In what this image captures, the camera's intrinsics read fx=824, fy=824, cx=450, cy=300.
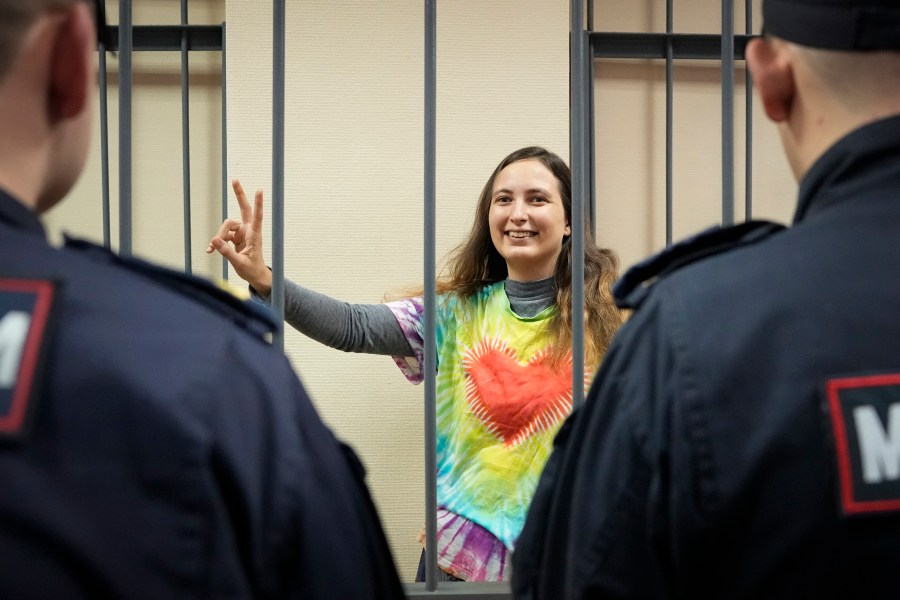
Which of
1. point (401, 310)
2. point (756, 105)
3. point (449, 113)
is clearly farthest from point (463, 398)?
point (756, 105)

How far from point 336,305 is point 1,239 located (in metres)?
1.16

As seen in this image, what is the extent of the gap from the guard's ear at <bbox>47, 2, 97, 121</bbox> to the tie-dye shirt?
1.14 meters

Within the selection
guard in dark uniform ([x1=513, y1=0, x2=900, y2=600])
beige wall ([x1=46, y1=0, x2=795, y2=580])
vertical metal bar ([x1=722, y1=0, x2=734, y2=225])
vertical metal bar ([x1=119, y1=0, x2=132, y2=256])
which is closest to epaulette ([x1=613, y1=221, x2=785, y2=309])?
guard in dark uniform ([x1=513, y1=0, x2=900, y2=600])

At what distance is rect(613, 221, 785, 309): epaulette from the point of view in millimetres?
649

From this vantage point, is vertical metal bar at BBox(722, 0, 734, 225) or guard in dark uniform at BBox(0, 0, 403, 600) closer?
guard in dark uniform at BBox(0, 0, 403, 600)

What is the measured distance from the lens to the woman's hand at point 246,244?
1318 millimetres

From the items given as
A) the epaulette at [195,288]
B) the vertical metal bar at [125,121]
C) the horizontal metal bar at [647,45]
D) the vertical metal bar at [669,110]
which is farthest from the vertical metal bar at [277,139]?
the horizontal metal bar at [647,45]

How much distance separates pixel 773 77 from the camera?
635 mm

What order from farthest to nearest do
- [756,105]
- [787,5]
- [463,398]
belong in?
[756,105] → [463,398] → [787,5]

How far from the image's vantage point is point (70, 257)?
20.4 inches

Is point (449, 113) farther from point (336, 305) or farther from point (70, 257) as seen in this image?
point (70, 257)

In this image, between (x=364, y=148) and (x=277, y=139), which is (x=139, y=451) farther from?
(x=364, y=148)

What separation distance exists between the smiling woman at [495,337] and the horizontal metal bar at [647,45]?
69 cm

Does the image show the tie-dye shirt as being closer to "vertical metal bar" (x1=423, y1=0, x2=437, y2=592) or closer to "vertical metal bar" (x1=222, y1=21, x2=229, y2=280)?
"vertical metal bar" (x1=423, y1=0, x2=437, y2=592)
